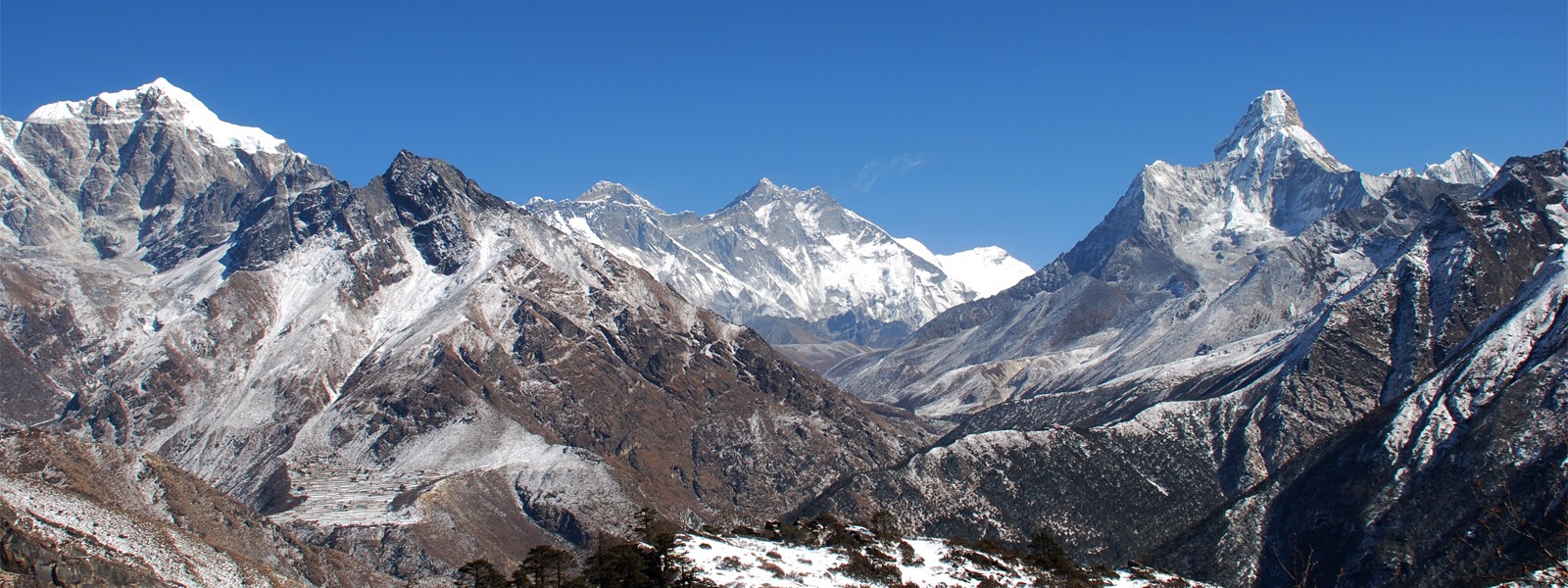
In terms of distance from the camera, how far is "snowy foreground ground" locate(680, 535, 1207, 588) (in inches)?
3273

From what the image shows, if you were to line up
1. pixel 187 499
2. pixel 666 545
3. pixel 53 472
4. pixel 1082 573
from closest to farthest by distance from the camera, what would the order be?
pixel 666 545, pixel 1082 573, pixel 53 472, pixel 187 499

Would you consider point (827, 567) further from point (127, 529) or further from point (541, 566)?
point (127, 529)

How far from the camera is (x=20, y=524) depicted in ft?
351

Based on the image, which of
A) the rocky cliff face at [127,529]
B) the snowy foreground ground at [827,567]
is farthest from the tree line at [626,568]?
the rocky cliff face at [127,529]

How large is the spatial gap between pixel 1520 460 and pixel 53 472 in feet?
657

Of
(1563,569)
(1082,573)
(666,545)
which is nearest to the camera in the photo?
(1563,569)

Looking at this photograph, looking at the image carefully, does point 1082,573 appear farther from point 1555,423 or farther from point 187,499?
point 1555,423

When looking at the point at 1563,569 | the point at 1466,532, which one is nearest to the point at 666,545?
the point at 1563,569

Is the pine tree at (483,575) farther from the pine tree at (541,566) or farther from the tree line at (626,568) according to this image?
the pine tree at (541,566)

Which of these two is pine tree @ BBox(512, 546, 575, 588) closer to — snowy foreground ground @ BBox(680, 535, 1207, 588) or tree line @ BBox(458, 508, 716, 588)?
tree line @ BBox(458, 508, 716, 588)

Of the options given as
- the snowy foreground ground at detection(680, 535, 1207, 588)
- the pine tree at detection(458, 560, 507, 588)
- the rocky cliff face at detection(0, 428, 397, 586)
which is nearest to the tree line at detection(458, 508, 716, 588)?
the pine tree at detection(458, 560, 507, 588)

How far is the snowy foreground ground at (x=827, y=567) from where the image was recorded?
83.1 m

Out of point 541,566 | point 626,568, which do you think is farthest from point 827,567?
point 541,566

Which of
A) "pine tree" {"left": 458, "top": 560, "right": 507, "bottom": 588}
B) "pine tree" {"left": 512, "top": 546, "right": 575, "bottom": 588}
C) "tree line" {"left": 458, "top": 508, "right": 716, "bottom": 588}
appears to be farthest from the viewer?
"pine tree" {"left": 458, "top": 560, "right": 507, "bottom": 588}
